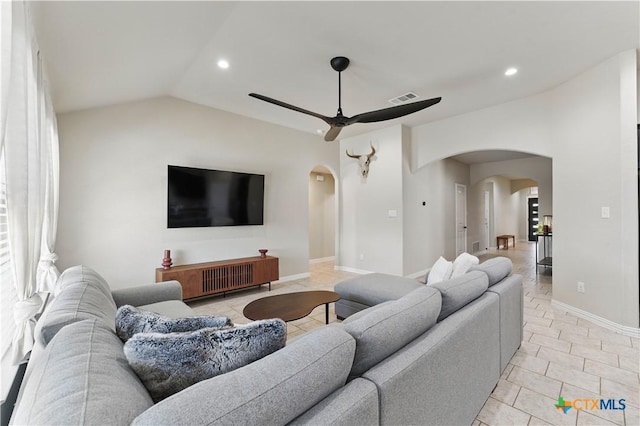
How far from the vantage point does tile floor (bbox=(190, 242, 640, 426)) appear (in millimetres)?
1742

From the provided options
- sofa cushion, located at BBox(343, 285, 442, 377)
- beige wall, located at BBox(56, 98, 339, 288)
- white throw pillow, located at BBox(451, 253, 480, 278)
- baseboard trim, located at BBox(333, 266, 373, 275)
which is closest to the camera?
sofa cushion, located at BBox(343, 285, 442, 377)

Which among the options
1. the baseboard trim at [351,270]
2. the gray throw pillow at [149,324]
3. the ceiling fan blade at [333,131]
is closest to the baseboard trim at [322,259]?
the baseboard trim at [351,270]

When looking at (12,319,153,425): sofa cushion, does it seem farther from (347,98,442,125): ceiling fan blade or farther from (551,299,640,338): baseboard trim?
(551,299,640,338): baseboard trim

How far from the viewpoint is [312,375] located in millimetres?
837

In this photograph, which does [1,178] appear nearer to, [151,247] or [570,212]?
[151,247]

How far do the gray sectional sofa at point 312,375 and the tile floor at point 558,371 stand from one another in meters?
0.23

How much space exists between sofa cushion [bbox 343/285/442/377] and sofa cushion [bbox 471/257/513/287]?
932mm

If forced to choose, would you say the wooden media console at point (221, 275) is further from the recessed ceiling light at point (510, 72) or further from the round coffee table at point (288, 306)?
the recessed ceiling light at point (510, 72)

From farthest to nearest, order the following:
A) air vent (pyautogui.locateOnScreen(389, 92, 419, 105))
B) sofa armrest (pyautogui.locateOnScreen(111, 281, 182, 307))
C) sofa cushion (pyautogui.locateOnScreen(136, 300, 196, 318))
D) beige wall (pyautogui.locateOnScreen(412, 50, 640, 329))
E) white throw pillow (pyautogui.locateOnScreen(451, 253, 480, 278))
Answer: air vent (pyautogui.locateOnScreen(389, 92, 419, 105)), beige wall (pyautogui.locateOnScreen(412, 50, 640, 329)), white throw pillow (pyautogui.locateOnScreen(451, 253, 480, 278)), sofa armrest (pyautogui.locateOnScreen(111, 281, 182, 307)), sofa cushion (pyautogui.locateOnScreen(136, 300, 196, 318))

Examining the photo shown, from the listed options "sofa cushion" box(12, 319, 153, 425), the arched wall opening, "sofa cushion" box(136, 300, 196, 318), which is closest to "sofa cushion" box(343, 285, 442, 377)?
"sofa cushion" box(12, 319, 153, 425)

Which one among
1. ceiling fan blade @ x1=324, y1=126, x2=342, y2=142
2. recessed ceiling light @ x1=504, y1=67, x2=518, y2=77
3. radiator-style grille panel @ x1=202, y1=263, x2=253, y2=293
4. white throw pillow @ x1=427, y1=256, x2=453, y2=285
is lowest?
radiator-style grille panel @ x1=202, y1=263, x2=253, y2=293

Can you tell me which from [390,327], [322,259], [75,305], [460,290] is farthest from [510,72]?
[322,259]

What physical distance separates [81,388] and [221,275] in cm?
347

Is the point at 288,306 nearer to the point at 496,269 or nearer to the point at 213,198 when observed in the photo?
the point at 496,269
